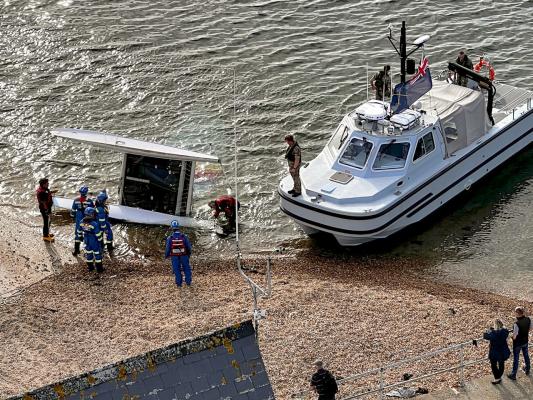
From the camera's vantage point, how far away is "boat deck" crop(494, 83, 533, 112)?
2820cm

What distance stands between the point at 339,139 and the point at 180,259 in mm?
5155

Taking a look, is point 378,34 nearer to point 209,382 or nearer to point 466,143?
point 466,143

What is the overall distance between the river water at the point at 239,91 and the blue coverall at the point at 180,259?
2744 millimetres

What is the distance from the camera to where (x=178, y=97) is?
31734 millimetres

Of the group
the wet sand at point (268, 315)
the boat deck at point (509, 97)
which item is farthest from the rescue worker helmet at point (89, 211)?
the boat deck at point (509, 97)

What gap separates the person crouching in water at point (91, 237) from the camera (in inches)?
910

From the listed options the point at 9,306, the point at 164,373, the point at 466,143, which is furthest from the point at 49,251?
the point at 164,373

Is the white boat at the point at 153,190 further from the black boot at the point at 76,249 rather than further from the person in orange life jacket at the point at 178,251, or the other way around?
the person in orange life jacket at the point at 178,251

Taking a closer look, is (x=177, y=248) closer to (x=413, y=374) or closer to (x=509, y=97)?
(x=413, y=374)

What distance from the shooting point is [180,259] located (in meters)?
22.6

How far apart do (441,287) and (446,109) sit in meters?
4.75

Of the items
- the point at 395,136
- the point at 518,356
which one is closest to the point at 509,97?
the point at 395,136

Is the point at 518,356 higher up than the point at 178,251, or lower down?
lower down

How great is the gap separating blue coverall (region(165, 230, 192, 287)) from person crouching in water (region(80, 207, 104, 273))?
5.55ft
